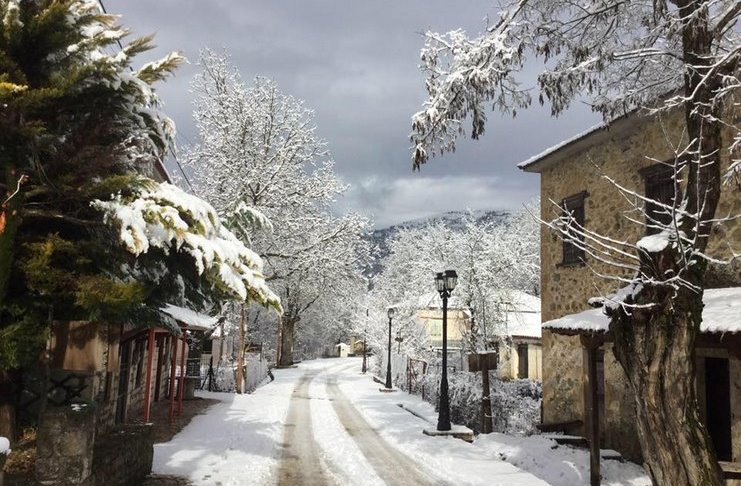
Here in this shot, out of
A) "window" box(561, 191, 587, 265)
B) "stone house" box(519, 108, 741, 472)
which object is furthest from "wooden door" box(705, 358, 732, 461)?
"window" box(561, 191, 587, 265)

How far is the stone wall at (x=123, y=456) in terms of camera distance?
7.01m

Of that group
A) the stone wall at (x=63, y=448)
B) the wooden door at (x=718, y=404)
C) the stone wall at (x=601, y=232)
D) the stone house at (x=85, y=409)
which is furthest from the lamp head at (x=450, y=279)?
the stone wall at (x=63, y=448)

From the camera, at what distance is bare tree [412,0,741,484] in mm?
4984

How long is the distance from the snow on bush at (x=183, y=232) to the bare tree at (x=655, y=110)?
10.3ft

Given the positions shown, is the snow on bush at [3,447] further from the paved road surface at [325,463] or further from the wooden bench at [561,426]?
the wooden bench at [561,426]

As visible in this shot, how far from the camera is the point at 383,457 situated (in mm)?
11148

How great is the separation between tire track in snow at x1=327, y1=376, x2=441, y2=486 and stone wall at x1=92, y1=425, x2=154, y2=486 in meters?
4.05

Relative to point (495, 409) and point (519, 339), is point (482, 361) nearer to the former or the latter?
point (495, 409)

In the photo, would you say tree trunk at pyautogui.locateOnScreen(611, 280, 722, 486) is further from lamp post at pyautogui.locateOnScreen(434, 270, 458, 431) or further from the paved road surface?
lamp post at pyautogui.locateOnScreen(434, 270, 458, 431)

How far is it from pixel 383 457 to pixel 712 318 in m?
6.76

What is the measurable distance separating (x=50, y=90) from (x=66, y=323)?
140 inches

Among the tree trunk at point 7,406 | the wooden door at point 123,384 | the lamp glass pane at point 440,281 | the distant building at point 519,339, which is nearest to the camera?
the tree trunk at point 7,406

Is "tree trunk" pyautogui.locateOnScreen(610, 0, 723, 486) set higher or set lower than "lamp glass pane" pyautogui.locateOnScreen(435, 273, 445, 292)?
lower

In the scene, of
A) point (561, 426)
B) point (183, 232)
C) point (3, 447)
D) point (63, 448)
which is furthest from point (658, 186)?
point (3, 447)
